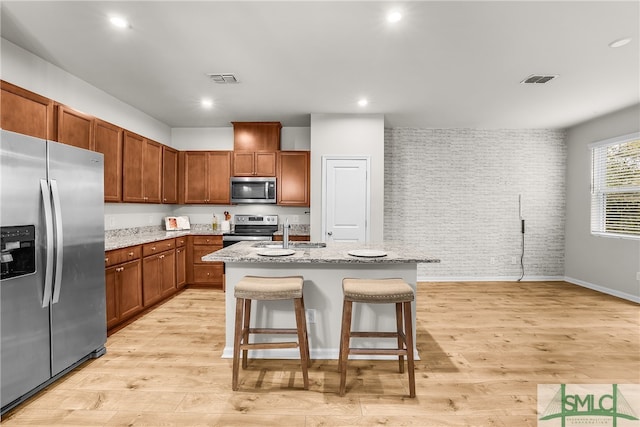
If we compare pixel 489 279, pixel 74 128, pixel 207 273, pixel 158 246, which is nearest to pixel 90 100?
pixel 74 128

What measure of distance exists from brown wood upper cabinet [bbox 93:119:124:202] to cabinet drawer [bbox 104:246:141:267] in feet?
2.05

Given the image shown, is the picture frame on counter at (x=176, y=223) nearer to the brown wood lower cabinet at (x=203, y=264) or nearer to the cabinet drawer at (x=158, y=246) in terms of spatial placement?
the brown wood lower cabinet at (x=203, y=264)

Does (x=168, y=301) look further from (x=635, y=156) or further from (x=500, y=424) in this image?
(x=635, y=156)

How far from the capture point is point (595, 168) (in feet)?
16.8

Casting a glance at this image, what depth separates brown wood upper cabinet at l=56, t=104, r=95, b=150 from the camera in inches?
118

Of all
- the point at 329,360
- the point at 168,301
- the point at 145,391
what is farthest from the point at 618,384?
the point at 168,301

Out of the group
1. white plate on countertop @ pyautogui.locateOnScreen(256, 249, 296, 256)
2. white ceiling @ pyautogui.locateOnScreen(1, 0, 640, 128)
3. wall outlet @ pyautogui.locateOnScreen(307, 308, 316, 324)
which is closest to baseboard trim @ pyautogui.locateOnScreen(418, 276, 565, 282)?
white ceiling @ pyautogui.locateOnScreen(1, 0, 640, 128)

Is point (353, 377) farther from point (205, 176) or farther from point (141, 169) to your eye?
point (205, 176)

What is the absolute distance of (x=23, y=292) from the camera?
2.10 meters

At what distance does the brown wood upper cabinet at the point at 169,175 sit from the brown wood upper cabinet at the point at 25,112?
6.62 feet

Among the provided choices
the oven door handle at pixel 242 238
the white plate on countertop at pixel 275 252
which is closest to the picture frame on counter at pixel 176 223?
the oven door handle at pixel 242 238

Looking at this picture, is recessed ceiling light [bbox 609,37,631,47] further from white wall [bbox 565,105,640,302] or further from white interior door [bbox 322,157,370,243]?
white interior door [bbox 322,157,370,243]

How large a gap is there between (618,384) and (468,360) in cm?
100

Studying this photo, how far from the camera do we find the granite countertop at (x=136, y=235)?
3.58m
